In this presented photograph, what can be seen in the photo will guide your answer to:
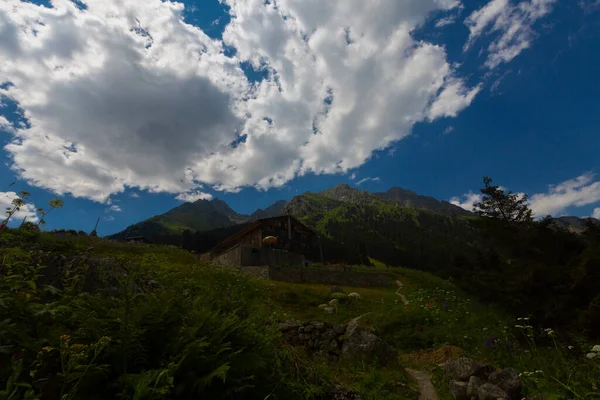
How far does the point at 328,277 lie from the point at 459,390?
25.5m

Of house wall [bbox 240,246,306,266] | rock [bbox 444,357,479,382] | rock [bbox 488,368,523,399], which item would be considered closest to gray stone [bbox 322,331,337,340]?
rock [bbox 444,357,479,382]

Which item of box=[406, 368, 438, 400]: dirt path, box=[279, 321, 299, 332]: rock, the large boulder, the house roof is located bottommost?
box=[406, 368, 438, 400]: dirt path

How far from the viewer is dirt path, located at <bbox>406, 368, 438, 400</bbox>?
22.5 ft

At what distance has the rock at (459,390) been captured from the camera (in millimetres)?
6281

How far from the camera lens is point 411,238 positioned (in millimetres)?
137250

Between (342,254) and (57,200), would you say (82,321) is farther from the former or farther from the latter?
(342,254)

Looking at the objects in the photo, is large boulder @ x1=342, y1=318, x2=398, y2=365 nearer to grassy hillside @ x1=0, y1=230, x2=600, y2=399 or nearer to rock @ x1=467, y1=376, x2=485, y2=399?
grassy hillside @ x1=0, y1=230, x2=600, y2=399

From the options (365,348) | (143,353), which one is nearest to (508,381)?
(365,348)

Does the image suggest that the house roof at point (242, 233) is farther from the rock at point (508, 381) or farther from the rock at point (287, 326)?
the rock at point (508, 381)

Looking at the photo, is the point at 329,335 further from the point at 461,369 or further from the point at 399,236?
the point at 399,236

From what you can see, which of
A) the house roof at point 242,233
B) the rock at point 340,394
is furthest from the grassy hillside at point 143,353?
the house roof at point 242,233

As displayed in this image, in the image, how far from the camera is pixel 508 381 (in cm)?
569

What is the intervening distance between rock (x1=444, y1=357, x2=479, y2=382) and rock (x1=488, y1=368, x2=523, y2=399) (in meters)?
0.76

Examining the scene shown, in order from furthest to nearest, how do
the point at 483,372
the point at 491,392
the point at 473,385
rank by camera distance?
the point at 483,372 < the point at 473,385 < the point at 491,392
